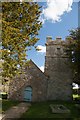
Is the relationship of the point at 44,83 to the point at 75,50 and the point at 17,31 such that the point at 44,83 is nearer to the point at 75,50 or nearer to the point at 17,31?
the point at 75,50

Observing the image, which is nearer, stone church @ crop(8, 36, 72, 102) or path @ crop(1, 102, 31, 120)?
path @ crop(1, 102, 31, 120)

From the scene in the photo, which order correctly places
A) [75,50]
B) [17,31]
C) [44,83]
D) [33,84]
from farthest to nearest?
[44,83]
[33,84]
[75,50]
[17,31]

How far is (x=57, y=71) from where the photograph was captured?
125 feet

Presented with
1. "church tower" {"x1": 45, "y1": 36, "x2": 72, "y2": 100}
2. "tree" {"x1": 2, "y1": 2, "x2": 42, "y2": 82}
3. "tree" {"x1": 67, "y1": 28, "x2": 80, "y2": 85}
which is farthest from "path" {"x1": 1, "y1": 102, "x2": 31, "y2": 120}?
"church tower" {"x1": 45, "y1": 36, "x2": 72, "y2": 100}

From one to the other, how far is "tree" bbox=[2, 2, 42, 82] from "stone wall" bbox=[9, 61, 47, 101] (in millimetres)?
17802

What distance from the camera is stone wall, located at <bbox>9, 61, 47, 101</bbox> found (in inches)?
1425

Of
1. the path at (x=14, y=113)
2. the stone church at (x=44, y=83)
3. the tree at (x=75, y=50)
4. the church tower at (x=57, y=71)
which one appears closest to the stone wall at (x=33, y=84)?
the stone church at (x=44, y=83)

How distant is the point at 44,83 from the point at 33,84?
172cm

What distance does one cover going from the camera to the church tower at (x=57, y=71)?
36875mm

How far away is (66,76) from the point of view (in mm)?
37719

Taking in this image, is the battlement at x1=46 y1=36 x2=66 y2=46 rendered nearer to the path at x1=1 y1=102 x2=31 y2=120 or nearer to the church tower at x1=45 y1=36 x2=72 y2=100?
the church tower at x1=45 y1=36 x2=72 y2=100

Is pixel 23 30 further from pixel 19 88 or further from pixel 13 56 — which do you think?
pixel 19 88

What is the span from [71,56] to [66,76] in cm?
779

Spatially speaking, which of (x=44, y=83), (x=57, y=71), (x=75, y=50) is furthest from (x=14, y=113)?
(x=57, y=71)
